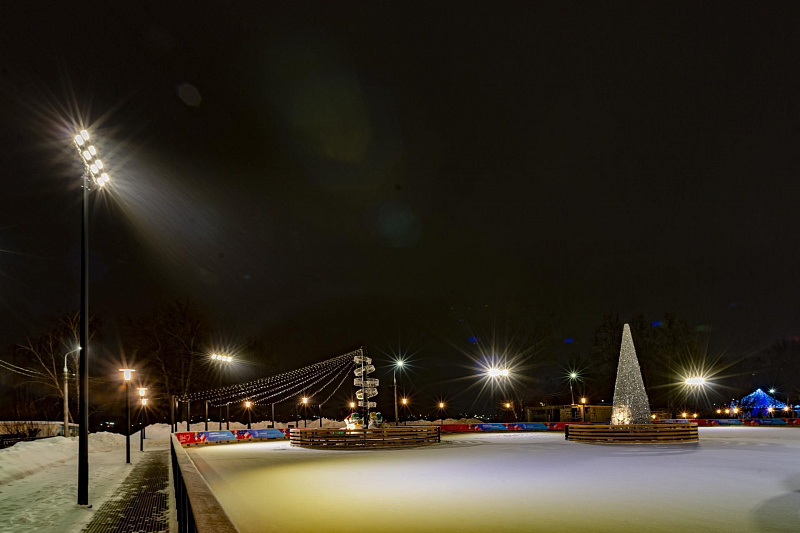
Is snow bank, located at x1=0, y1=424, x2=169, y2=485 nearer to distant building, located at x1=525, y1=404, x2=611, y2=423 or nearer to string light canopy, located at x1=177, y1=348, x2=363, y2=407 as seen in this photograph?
string light canopy, located at x1=177, y1=348, x2=363, y2=407

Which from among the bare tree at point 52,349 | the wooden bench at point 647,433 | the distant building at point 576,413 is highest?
the bare tree at point 52,349

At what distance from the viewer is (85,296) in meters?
12.5

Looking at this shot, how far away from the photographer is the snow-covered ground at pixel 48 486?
10.0 meters

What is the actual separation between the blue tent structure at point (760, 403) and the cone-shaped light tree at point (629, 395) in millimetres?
48431

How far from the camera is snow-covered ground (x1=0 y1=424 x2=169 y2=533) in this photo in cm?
1003

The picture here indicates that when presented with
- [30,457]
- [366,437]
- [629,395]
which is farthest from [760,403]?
[30,457]

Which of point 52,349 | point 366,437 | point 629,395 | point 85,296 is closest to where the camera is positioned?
point 85,296

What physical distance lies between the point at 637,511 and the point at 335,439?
21.3m

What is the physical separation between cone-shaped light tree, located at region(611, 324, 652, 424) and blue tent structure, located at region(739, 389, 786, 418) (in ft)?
159

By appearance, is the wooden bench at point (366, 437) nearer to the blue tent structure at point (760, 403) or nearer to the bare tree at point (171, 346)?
the bare tree at point (171, 346)

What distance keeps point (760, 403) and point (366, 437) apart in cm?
6610

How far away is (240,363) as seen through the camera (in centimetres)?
5459

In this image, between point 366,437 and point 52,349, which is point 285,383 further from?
point 52,349

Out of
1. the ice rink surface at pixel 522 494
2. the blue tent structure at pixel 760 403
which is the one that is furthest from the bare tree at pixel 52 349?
the blue tent structure at pixel 760 403
